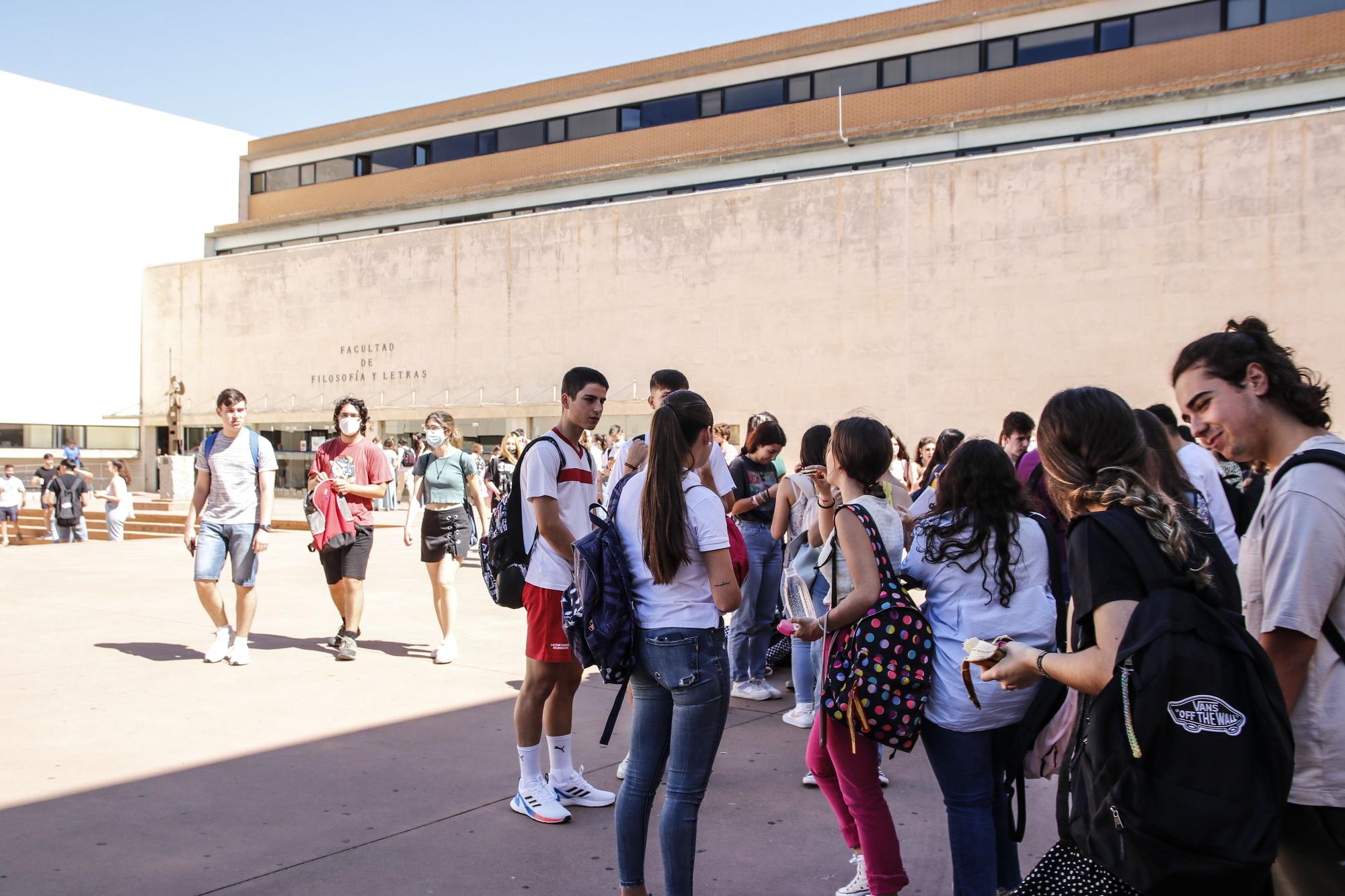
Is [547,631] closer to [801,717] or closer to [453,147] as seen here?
[801,717]

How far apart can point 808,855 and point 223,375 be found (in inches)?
1571

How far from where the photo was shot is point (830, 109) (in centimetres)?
3088

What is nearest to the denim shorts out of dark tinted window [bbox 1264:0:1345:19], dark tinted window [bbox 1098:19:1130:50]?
dark tinted window [bbox 1098:19:1130:50]

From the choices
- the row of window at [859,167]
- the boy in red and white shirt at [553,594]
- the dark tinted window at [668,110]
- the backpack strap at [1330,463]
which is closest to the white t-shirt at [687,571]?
the boy in red and white shirt at [553,594]

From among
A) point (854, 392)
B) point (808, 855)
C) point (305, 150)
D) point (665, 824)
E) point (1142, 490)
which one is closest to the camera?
point (1142, 490)

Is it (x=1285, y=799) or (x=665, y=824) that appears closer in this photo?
(x=1285, y=799)

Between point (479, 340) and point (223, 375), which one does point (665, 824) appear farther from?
point (223, 375)

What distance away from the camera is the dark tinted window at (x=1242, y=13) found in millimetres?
25984

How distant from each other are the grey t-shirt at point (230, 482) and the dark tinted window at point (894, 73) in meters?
26.5

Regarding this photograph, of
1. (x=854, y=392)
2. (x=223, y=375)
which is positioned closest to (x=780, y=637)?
(x=854, y=392)

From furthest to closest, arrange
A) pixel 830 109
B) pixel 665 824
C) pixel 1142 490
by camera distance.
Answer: pixel 830 109
pixel 665 824
pixel 1142 490

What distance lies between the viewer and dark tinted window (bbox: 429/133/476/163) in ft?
123

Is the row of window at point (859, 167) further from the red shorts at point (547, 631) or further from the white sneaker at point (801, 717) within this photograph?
the red shorts at point (547, 631)

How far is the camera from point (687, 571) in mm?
3414
